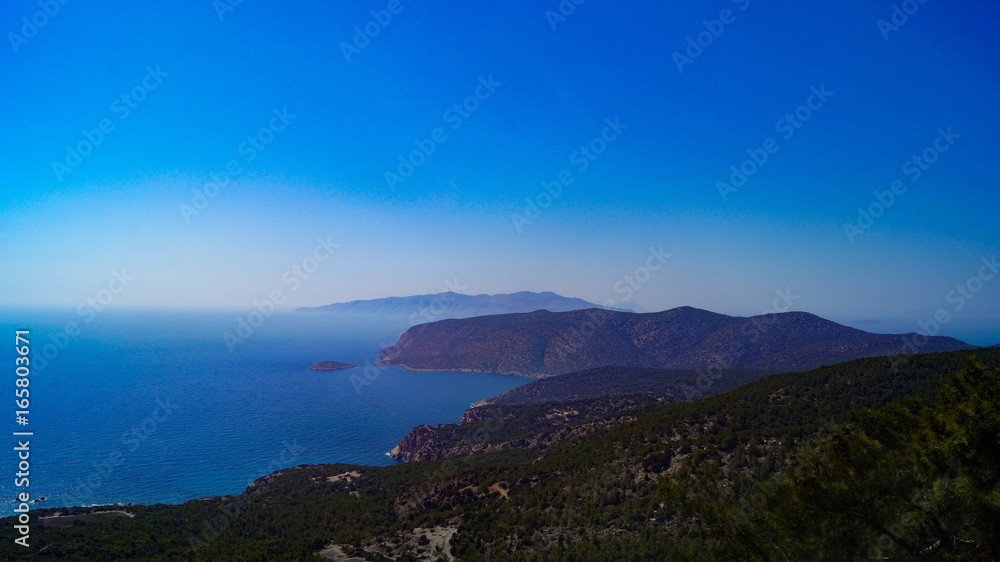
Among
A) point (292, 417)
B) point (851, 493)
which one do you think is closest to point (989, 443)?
point (851, 493)

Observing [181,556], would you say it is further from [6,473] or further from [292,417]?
[292,417]

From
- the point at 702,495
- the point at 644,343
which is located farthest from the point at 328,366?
the point at 702,495

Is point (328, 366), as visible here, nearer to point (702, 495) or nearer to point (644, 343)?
point (644, 343)
